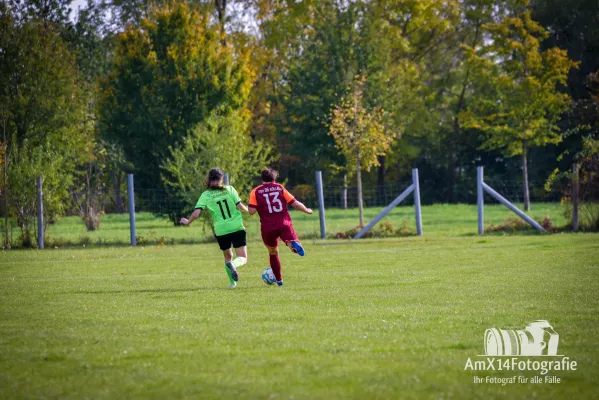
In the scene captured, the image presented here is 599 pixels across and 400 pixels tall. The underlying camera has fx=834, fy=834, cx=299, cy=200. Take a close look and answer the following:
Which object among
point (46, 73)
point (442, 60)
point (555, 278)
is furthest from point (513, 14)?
point (555, 278)

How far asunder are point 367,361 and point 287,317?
2521 mm

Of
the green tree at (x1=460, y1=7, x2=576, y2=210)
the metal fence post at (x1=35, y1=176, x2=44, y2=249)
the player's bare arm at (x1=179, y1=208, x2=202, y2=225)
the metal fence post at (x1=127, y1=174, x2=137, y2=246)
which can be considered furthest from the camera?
the green tree at (x1=460, y1=7, x2=576, y2=210)

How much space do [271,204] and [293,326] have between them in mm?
4488

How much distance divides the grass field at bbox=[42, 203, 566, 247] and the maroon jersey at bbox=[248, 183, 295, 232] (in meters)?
11.2

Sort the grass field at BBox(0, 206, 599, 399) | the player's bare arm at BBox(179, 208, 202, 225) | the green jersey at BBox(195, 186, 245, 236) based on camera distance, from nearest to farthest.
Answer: the grass field at BBox(0, 206, 599, 399)
the player's bare arm at BBox(179, 208, 202, 225)
the green jersey at BBox(195, 186, 245, 236)

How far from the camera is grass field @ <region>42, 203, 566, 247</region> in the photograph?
25.7m

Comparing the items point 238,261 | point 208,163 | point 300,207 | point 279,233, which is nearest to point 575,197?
point 208,163

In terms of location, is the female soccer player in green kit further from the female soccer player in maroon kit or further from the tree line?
the tree line

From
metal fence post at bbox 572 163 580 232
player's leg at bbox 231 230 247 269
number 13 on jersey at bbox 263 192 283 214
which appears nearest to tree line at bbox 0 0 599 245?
metal fence post at bbox 572 163 580 232

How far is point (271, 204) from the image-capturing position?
12.6m

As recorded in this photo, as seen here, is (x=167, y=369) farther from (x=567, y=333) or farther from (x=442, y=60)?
(x=442, y=60)

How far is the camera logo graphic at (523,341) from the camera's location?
679 cm

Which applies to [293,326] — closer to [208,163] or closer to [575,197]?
[208,163]

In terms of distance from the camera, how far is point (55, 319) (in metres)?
9.24
